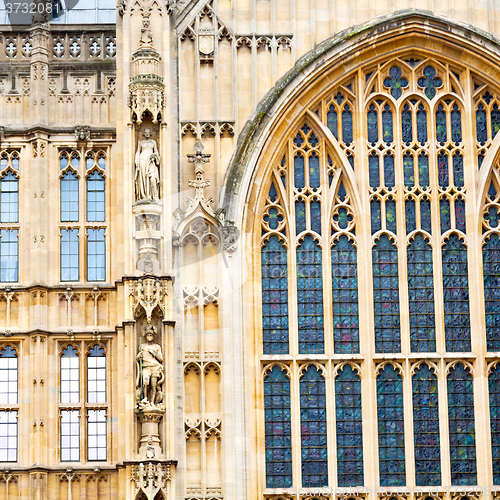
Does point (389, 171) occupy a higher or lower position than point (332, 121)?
lower

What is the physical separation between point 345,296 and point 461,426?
3.51 metres

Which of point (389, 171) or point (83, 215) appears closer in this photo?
point (83, 215)

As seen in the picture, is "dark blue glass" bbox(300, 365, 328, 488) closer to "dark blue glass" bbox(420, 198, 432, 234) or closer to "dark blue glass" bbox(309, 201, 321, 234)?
"dark blue glass" bbox(309, 201, 321, 234)

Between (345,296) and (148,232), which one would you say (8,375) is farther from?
(345,296)

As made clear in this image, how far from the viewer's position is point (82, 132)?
91.4 feet

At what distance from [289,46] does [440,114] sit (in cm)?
353

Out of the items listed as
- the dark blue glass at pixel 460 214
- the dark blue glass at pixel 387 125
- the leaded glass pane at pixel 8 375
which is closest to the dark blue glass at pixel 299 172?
the dark blue glass at pixel 387 125

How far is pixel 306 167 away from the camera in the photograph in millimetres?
27781

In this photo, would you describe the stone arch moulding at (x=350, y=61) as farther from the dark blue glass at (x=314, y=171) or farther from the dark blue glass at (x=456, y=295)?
the dark blue glass at (x=456, y=295)

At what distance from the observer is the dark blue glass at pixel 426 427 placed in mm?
26500

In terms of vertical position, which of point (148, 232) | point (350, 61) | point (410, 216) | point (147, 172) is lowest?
point (148, 232)

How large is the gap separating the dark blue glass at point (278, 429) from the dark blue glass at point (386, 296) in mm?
2130

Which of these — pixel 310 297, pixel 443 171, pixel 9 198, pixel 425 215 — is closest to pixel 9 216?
pixel 9 198

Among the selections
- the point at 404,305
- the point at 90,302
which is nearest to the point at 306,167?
the point at 404,305
